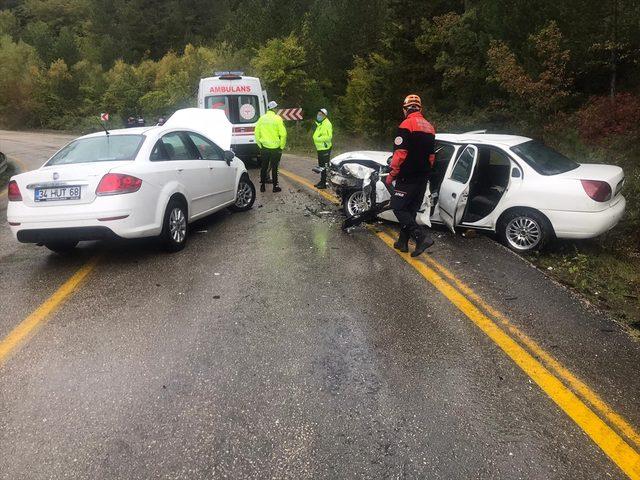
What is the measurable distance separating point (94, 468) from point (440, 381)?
2.16m

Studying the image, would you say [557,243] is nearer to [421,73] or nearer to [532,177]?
[532,177]

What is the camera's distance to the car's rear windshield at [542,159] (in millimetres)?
6488

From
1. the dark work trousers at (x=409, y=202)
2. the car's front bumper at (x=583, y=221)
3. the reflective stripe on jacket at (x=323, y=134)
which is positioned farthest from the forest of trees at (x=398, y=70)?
the reflective stripe on jacket at (x=323, y=134)

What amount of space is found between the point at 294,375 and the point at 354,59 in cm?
3899

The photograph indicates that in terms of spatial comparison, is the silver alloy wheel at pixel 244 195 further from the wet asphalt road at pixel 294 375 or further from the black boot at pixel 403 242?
the black boot at pixel 403 242

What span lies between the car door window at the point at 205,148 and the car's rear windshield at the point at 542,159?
4.44m

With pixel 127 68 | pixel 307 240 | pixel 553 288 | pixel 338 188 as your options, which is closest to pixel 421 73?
pixel 338 188

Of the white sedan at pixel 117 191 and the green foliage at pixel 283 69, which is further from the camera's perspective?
the green foliage at pixel 283 69

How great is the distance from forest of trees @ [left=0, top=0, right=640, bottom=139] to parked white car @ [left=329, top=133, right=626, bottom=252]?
763 centimetres

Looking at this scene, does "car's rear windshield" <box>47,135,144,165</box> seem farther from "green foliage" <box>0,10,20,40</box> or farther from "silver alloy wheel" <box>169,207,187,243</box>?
"green foliage" <box>0,10,20,40</box>

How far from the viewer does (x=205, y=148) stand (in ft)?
26.0

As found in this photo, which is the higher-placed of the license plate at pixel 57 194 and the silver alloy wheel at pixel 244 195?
the license plate at pixel 57 194

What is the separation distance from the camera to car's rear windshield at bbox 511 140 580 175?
6488mm

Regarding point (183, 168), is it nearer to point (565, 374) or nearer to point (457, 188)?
point (457, 188)
